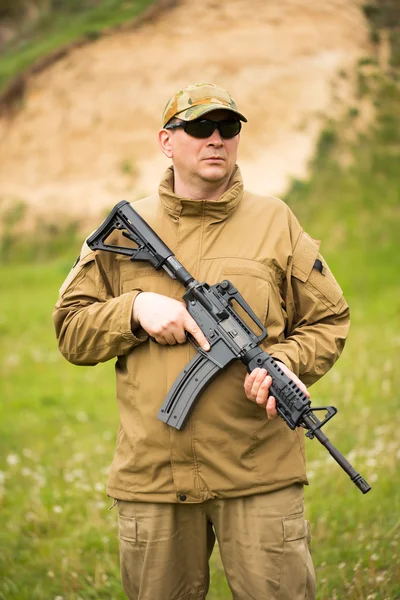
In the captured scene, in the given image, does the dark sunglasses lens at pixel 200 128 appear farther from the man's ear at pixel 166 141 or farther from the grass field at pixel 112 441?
the grass field at pixel 112 441

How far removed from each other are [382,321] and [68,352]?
779 centimetres

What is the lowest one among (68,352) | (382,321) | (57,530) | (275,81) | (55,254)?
(57,530)

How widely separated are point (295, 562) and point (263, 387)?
724mm

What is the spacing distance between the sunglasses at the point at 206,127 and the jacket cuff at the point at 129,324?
696 mm

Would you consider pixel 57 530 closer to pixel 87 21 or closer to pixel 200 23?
pixel 200 23

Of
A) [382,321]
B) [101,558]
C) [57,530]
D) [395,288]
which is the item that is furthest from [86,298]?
[395,288]

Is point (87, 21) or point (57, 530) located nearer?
point (57, 530)

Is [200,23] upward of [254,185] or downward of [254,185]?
upward

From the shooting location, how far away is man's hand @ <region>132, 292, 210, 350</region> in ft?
11.2

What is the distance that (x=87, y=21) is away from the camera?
2016 cm

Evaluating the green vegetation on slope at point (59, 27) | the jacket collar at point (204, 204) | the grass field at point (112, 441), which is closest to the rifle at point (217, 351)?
the jacket collar at point (204, 204)

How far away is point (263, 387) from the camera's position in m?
3.29

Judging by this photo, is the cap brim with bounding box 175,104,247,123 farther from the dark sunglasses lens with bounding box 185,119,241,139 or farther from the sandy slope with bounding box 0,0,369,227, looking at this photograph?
the sandy slope with bounding box 0,0,369,227

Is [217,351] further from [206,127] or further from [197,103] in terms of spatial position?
[197,103]
